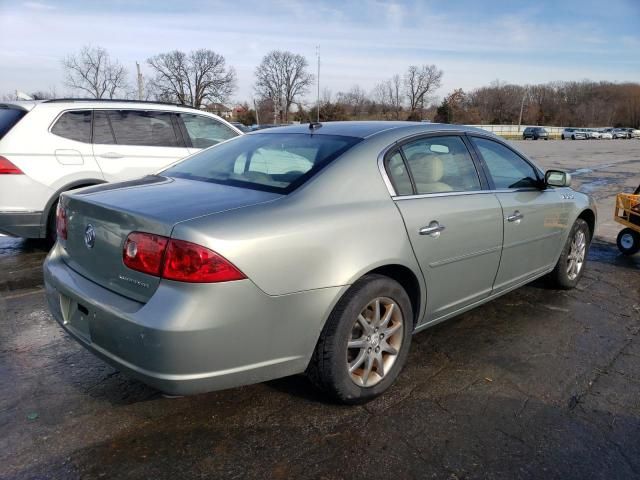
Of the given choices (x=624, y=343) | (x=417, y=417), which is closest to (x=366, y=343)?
(x=417, y=417)

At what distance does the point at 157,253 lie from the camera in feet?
7.07

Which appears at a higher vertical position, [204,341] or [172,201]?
[172,201]

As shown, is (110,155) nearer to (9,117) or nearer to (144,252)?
(9,117)

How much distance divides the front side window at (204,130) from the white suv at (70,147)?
0.07 feet

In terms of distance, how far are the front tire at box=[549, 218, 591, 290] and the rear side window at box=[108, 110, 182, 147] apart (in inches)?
184

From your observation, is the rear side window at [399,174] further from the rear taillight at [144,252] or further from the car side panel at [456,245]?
the rear taillight at [144,252]

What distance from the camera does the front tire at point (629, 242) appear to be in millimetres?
5996

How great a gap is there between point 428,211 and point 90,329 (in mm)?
1932

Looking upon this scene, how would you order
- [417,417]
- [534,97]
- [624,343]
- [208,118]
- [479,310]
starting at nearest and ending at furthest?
1. [417,417]
2. [624,343]
3. [479,310]
4. [208,118]
5. [534,97]

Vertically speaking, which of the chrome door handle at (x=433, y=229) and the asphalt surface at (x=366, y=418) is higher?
the chrome door handle at (x=433, y=229)

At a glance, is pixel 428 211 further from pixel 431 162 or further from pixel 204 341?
pixel 204 341

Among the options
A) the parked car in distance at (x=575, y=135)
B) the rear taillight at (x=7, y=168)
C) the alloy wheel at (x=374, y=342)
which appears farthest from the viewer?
the parked car in distance at (x=575, y=135)

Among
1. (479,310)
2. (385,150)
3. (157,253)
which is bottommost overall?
(479,310)

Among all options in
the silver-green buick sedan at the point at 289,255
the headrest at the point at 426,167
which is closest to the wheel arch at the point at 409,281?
the silver-green buick sedan at the point at 289,255
